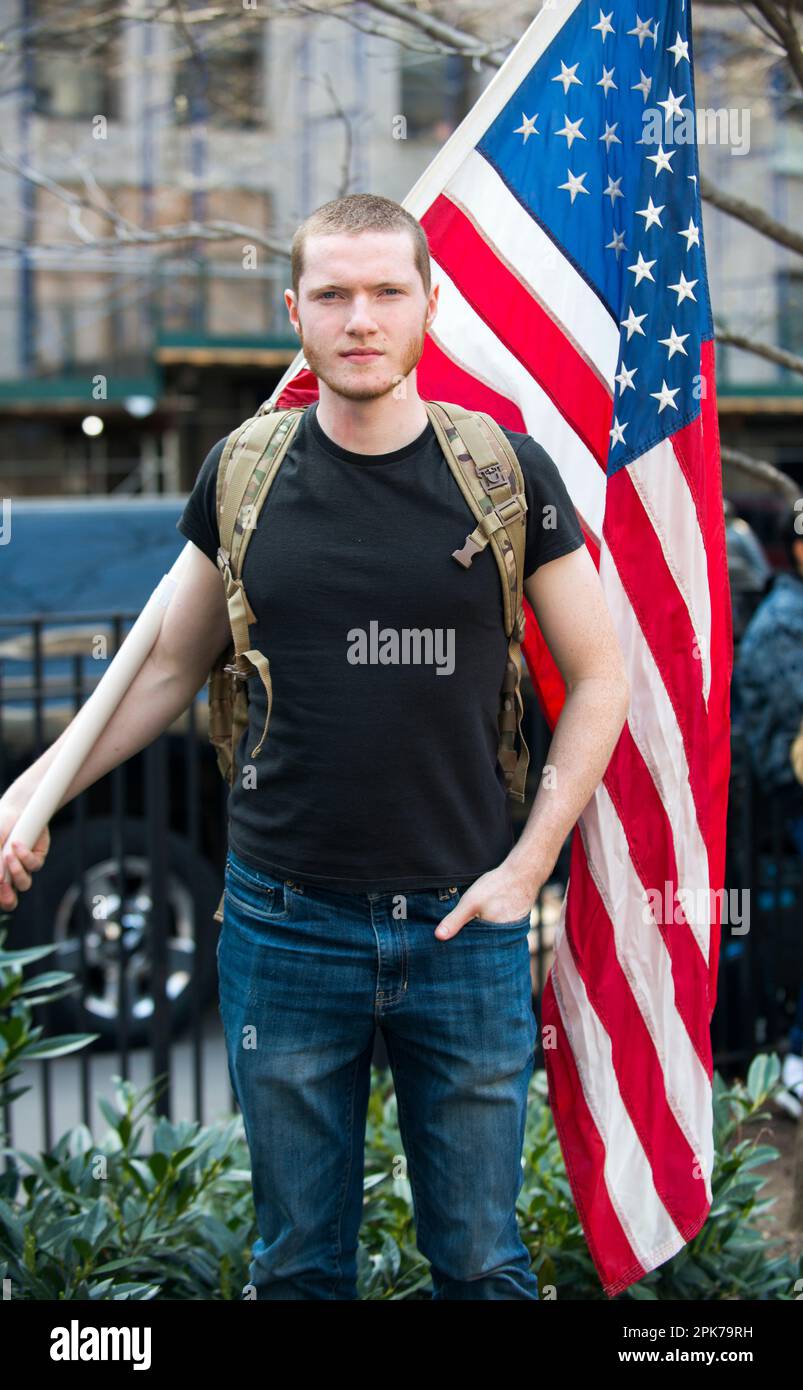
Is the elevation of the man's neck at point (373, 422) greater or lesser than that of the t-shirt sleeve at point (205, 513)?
greater

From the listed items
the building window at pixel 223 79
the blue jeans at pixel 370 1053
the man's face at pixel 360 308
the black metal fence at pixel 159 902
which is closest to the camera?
the man's face at pixel 360 308

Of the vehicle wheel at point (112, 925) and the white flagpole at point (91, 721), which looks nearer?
the white flagpole at point (91, 721)

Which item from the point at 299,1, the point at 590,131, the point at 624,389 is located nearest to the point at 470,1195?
the point at 624,389

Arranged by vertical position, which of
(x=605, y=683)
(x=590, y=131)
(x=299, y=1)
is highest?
(x=299, y=1)

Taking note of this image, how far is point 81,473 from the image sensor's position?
75.1 feet

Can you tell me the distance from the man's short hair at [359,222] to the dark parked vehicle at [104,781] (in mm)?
2662

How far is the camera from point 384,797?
2314 mm

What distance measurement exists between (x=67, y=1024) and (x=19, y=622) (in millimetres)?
2256

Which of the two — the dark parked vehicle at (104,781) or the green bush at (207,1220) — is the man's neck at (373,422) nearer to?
the green bush at (207,1220)

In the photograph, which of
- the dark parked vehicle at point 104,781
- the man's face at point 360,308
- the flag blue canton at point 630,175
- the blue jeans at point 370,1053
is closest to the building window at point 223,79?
the dark parked vehicle at point 104,781

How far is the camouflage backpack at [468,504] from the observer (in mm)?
2324

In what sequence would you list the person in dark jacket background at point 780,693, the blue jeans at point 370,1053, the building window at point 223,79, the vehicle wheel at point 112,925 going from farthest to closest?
the vehicle wheel at point 112,925 < the building window at point 223,79 < the person in dark jacket background at point 780,693 < the blue jeans at point 370,1053

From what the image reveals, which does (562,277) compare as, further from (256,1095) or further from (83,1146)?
(83,1146)

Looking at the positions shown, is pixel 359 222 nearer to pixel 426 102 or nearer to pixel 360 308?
pixel 360 308
